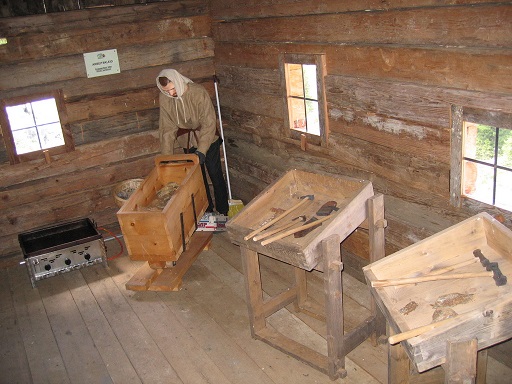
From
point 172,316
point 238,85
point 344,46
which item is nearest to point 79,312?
point 172,316

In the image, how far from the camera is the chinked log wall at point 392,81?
3301mm

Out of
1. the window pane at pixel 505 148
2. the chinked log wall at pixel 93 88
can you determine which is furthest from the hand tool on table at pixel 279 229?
the chinked log wall at pixel 93 88

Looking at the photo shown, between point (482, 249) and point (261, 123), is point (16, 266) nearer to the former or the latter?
point (261, 123)

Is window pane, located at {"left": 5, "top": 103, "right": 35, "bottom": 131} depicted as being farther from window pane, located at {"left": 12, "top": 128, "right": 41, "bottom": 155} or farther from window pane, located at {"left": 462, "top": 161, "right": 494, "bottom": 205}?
window pane, located at {"left": 462, "top": 161, "right": 494, "bottom": 205}

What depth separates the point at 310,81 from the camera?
499cm

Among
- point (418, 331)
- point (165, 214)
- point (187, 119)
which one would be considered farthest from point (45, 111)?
point (418, 331)

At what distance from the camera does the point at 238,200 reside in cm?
655

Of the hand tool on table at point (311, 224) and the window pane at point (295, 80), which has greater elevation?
the window pane at point (295, 80)

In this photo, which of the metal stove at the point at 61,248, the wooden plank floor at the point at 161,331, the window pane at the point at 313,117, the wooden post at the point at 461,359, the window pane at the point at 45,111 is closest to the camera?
the wooden post at the point at 461,359

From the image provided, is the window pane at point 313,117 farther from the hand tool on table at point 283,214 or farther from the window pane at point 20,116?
the window pane at point 20,116

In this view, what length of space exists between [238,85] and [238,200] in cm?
137

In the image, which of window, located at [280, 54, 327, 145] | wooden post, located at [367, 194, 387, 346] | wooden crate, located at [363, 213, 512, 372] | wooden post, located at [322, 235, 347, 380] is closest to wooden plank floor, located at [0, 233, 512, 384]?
wooden post, located at [322, 235, 347, 380]

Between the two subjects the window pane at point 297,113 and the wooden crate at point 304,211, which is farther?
the window pane at point 297,113

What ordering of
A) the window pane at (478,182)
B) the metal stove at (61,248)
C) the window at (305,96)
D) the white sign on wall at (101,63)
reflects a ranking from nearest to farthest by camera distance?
the window pane at (478,182) → the window at (305,96) → the metal stove at (61,248) → the white sign on wall at (101,63)
